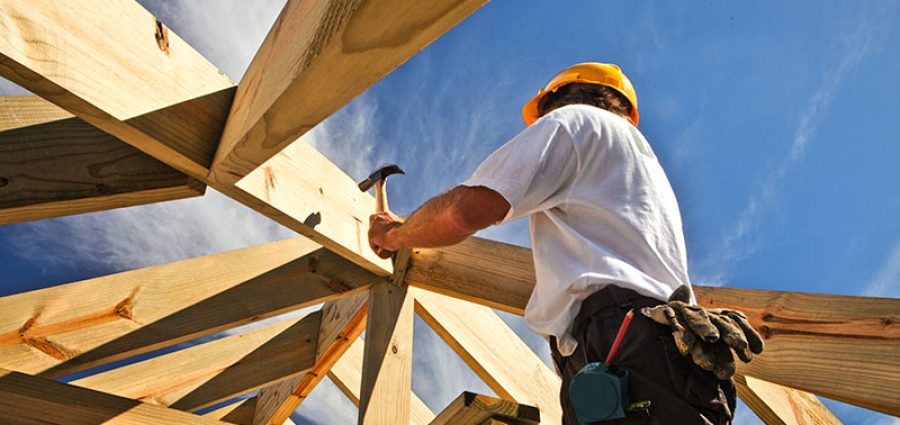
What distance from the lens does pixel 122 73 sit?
1383mm

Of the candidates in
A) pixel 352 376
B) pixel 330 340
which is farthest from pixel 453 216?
pixel 352 376

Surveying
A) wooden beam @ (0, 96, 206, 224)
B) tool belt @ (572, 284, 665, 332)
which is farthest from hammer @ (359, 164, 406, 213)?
tool belt @ (572, 284, 665, 332)

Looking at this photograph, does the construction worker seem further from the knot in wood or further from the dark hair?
the knot in wood

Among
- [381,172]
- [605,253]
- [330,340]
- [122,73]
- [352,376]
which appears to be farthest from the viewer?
[352,376]

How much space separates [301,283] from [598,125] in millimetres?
1428

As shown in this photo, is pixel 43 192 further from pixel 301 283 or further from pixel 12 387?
pixel 301 283

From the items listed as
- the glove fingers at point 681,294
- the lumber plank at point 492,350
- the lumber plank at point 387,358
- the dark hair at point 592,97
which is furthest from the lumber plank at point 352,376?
the glove fingers at point 681,294

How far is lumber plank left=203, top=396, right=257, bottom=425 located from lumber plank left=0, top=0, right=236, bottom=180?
3.34 metres

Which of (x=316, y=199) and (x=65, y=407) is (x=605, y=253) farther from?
(x=65, y=407)

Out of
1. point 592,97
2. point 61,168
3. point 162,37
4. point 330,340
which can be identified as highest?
point 592,97

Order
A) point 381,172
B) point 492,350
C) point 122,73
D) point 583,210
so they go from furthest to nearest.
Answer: point 492,350, point 381,172, point 583,210, point 122,73

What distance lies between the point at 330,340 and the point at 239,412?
1894 mm

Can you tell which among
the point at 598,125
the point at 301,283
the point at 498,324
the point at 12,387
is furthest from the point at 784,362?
the point at 12,387

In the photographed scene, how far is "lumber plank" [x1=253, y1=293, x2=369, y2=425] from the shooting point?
2949 millimetres
